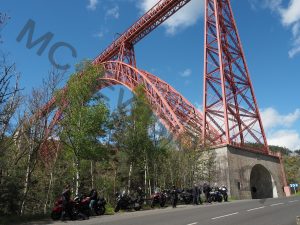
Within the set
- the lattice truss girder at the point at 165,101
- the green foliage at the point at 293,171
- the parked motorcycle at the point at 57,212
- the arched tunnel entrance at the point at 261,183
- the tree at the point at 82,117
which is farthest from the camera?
the green foliage at the point at 293,171

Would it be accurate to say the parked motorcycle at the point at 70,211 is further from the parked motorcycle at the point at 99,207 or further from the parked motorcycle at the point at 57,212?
the parked motorcycle at the point at 99,207

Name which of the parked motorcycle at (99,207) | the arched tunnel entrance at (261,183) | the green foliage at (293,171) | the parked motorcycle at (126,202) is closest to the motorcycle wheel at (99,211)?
the parked motorcycle at (99,207)

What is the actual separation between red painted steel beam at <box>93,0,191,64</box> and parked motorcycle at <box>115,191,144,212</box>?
23.3m

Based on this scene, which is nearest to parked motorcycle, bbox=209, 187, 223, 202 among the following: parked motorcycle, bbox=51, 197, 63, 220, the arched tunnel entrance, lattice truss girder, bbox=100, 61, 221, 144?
lattice truss girder, bbox=100, 61, 221, 144

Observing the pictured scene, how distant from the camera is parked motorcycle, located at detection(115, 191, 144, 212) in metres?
17.5

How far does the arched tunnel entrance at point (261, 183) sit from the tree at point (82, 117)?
61.0 ft

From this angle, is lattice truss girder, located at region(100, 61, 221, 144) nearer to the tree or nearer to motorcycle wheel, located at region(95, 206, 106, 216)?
the tree

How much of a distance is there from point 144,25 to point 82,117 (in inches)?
865

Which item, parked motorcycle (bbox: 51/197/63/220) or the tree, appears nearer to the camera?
parked motorcycle (bbox: 51/197/63/220)

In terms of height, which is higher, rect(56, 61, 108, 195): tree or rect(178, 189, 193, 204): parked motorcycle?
rect(56, 61, 108, 195): tree

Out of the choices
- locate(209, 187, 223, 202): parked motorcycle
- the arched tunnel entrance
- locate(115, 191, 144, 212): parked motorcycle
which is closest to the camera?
locate(115, 191, 144, 212): parked motorcycle

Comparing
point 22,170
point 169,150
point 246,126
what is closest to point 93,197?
point 22,170

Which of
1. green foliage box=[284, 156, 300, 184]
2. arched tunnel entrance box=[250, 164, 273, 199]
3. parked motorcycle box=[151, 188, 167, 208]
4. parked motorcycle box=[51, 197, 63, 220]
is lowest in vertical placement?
parked motorcycle box=[51, 197, 63, 220]

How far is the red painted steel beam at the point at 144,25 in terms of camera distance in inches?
1443
